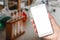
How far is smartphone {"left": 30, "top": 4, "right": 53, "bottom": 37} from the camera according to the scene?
0.89 metres

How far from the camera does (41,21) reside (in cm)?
92

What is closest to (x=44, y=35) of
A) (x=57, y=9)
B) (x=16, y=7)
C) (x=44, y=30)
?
(x=44, y=30)

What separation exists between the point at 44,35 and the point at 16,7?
0.48 meters

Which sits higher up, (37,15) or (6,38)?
(37,15)

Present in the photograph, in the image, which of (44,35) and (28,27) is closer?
(44,35)

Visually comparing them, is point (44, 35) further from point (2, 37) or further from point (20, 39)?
point (2, 37)

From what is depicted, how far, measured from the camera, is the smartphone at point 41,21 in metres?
0.89

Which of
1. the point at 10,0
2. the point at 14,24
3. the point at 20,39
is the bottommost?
the point at 20,39

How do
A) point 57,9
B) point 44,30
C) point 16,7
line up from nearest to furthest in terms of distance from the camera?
point 44,30, point 16,7, point 57,9

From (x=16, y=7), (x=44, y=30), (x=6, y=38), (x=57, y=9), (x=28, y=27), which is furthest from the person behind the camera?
(x=57, y=9)

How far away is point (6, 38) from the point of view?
2.64 ft

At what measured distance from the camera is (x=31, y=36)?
3.06 feet

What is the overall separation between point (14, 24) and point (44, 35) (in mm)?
234

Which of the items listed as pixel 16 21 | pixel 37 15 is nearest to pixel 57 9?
pixel 37 15
